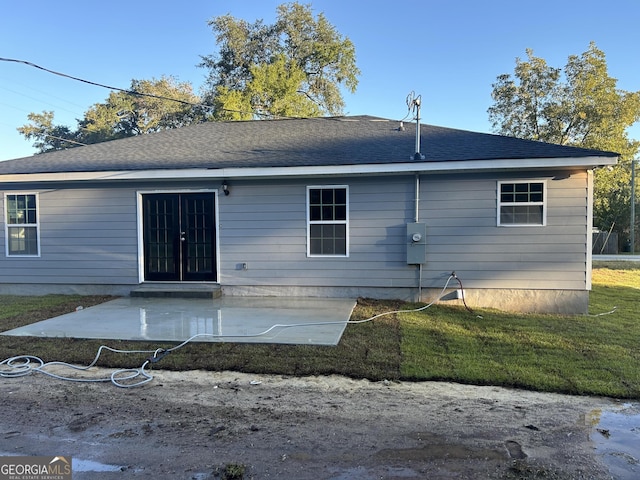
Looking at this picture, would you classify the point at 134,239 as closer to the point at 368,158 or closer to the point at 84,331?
the point at 84,331

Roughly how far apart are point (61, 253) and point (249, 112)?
16.3 metres

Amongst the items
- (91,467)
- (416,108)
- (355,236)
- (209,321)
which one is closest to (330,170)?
(355,236)

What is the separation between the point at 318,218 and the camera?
8570 mm

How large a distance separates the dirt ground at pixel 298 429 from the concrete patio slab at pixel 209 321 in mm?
1403

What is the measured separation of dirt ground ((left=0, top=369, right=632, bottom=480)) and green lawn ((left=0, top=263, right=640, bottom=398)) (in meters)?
0.26

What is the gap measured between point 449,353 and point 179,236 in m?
6.10

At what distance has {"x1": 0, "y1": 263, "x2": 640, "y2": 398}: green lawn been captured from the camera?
4.24 meters

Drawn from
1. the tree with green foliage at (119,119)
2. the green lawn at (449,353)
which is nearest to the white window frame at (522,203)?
the green lawn at (449,353)

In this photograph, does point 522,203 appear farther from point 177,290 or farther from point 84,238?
point 84,238

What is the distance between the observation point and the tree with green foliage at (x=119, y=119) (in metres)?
32.4

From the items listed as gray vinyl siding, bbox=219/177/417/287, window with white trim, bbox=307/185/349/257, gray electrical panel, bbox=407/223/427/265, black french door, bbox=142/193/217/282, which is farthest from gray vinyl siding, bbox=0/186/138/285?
gray electrical panel, bbox=407/223/427/265

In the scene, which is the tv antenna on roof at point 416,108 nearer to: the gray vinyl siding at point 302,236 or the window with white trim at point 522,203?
the gray vinyl siding at point 302,236

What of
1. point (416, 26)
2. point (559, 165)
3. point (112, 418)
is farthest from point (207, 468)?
point (416, 26)

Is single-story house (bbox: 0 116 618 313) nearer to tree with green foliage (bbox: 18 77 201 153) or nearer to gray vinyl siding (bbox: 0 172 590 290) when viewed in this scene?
gray vinyl siding (bbox: 0 172 590 290)
